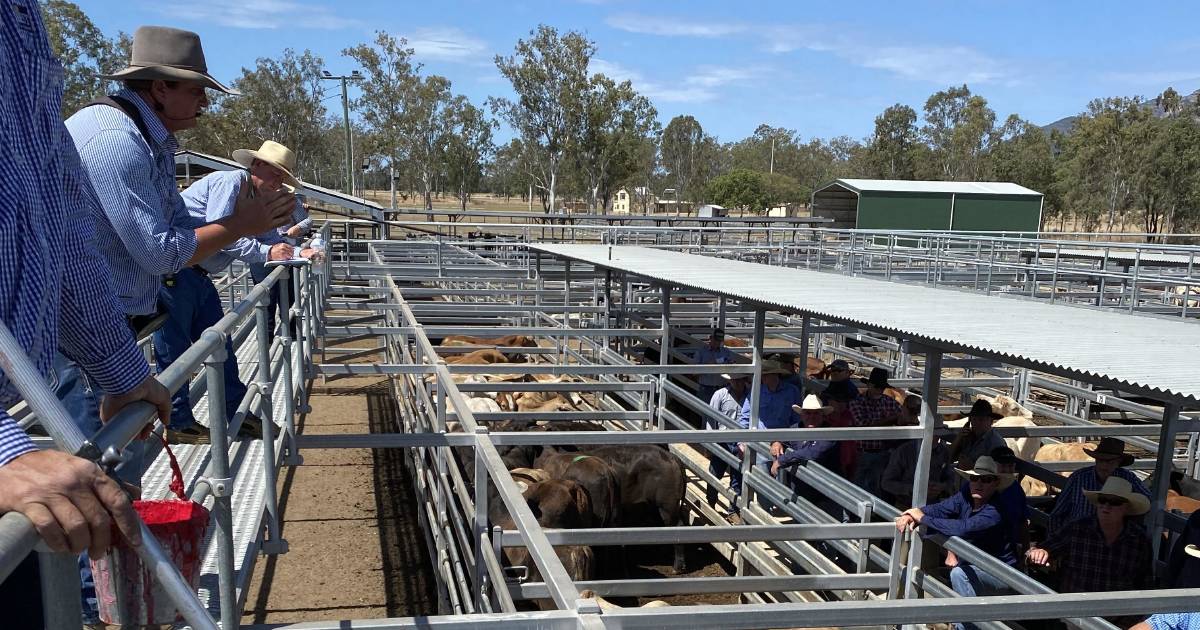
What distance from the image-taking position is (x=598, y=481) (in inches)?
279

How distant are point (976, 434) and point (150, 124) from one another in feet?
20.3

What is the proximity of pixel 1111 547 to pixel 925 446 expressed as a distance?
47.7 inches

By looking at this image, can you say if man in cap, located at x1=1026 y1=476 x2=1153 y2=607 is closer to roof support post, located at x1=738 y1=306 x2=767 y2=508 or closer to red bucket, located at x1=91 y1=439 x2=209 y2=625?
roof support post, located at x1=738 y1=306 x2=767 y2=508

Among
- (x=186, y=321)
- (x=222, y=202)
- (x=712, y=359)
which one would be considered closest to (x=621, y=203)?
(x=712, y=359)

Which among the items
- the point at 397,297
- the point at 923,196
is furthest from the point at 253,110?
the point at 397,297

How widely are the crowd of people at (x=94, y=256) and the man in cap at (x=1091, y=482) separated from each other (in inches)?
202

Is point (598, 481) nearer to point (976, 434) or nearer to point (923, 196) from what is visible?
point (976, 434)

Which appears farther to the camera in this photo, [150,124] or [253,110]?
[253,110]

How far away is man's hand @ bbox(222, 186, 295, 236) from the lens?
2330 millimetres

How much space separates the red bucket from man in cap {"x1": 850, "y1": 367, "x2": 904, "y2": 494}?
246 inches

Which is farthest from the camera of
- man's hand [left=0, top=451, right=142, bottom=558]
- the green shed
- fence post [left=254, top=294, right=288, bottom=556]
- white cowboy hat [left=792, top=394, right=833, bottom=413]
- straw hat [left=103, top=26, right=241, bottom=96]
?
the green shed

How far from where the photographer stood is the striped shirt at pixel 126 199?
2393 millimetres

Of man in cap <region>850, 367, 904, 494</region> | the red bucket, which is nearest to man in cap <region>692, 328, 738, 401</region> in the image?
man in cap <region>850, 367, 904, 494</region>

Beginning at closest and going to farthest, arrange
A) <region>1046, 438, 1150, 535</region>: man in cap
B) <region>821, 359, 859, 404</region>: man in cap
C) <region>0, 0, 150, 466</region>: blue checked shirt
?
<region>0, 0, 150, 466</region>: blue checked shirt
<region>1046, 438, 1150, 535</region>: man in cap
<region>821, 359, 859, 404</region>: man in cap
